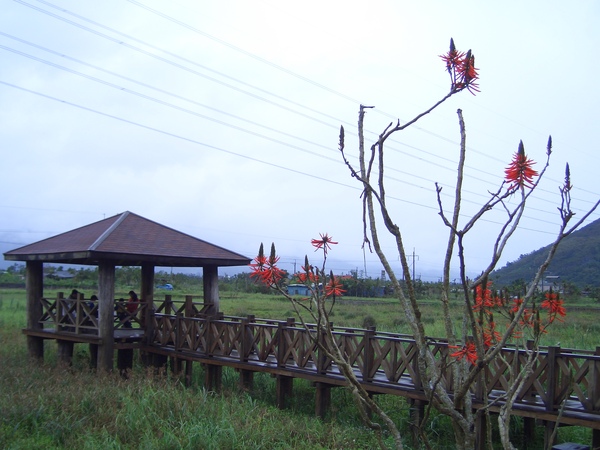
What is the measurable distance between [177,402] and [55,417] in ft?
5.59

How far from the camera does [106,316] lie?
45.9ft

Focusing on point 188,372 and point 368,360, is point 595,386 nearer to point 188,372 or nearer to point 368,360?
point 368,360

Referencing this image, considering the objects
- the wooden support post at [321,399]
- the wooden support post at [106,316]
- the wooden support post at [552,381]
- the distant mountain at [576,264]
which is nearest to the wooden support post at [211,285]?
the wooden support post at [106,316]

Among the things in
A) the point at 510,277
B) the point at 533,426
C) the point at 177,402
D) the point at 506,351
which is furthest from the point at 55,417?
the point at 510,277

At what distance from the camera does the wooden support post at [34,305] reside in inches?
643

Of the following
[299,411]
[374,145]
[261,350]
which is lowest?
[299,411]

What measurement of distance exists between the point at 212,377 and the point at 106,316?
105 inches

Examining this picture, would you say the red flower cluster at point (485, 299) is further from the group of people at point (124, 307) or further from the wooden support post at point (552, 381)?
the group of people at point (124, 307)

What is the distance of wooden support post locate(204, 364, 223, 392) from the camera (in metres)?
13.2

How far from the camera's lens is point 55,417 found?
9.23 m

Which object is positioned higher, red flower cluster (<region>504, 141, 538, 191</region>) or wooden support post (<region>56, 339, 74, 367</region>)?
red flower cluster (<region>504, 141, 538, 191</region>)

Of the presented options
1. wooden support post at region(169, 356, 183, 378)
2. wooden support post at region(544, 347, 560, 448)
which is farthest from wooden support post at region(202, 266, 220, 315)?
wooden support post at region(544, 347, 560, 448)

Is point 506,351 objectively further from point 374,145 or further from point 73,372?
point 73,372

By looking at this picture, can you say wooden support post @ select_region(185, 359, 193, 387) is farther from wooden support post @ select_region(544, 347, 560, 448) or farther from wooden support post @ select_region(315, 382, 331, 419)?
wooden support post @ select_region(544, 347, 560, 448)
